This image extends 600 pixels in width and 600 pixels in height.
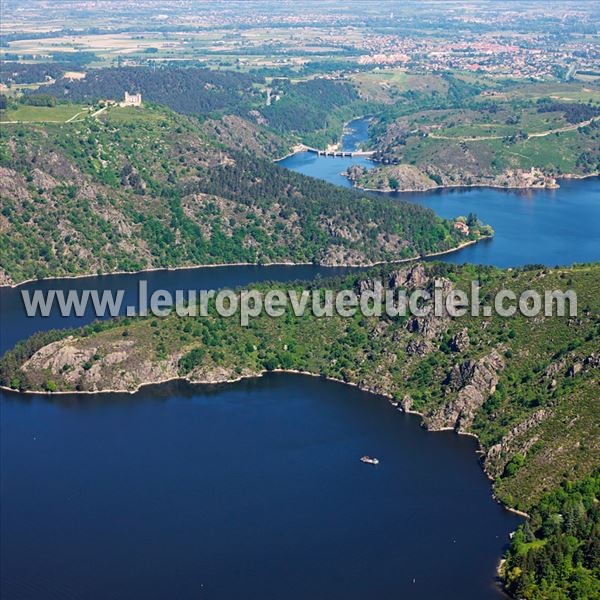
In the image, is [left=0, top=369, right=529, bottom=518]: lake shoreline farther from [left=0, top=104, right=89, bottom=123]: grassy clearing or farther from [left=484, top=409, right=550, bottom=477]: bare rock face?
[left=0, top=104, right=89, bottom=123]: grassy clearing

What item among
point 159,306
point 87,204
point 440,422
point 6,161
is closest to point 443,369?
point 440,422

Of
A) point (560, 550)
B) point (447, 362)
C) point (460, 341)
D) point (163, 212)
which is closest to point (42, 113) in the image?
point (163, 212)

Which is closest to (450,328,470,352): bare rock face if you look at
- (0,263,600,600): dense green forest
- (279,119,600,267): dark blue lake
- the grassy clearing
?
(0,263,600,600): dense green forest

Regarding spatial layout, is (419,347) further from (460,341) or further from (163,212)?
(163,212)

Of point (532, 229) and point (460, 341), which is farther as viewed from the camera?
point (532, 229)

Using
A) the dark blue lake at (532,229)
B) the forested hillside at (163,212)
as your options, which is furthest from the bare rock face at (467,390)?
the forested hillside at (163,212)

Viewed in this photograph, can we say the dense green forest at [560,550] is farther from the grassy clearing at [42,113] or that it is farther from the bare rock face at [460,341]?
the grassy clearing at [42,113]
